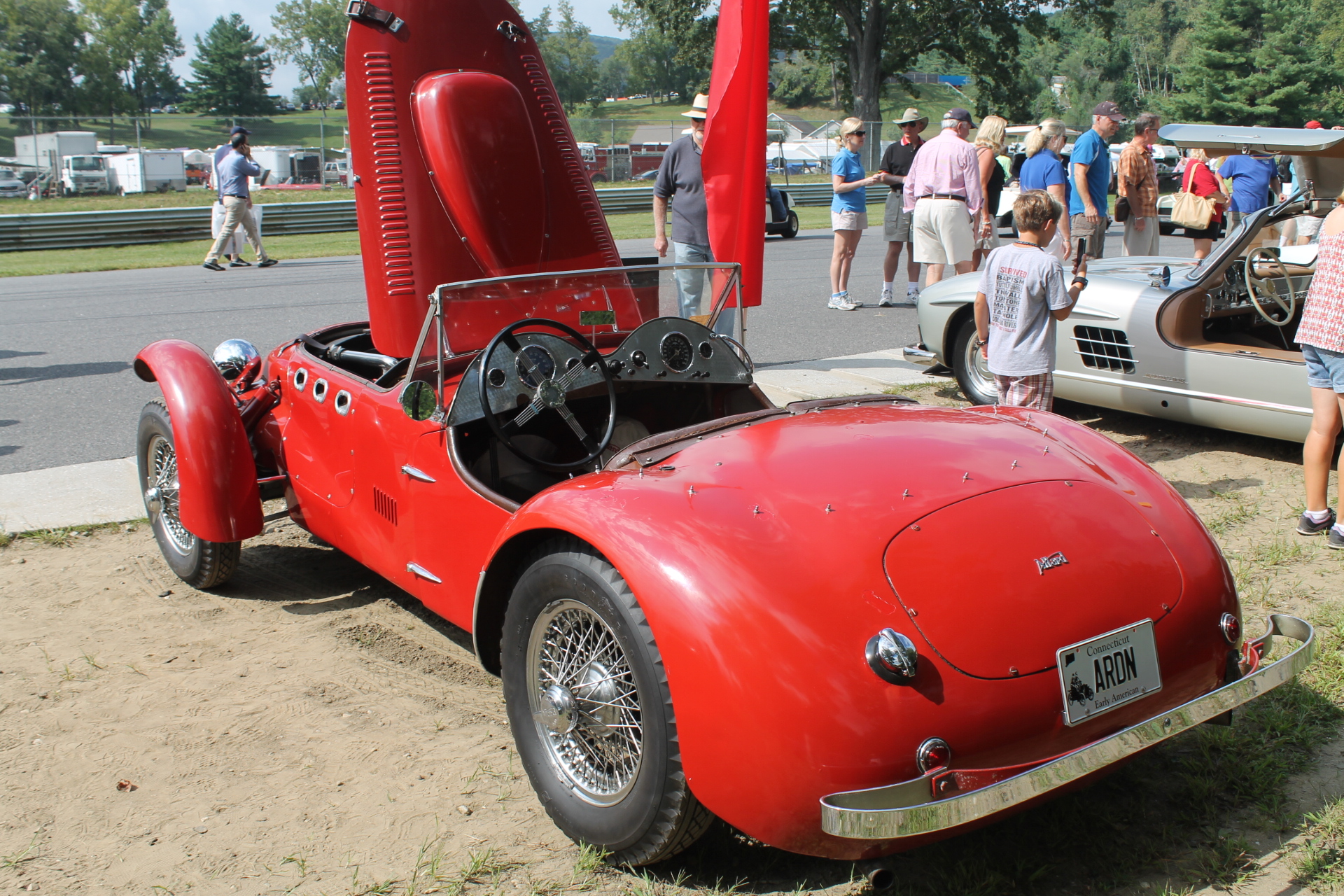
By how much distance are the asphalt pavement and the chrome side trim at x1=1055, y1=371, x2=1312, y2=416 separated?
2675 mm

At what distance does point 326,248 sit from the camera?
61.9 feet

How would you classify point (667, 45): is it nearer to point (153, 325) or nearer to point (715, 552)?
point (153, 325)

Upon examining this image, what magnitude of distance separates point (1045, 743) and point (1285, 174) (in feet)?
56.6

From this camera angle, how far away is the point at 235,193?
1451cm

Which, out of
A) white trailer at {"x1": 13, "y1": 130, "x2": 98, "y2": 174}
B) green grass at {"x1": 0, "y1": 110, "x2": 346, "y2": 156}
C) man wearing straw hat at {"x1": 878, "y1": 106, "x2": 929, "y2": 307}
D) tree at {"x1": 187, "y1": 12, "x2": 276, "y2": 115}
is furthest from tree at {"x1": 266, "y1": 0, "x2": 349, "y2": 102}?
man wearing straw hat at {"x1": 878, "y1": 106, "x2": 929, "y2": 307}

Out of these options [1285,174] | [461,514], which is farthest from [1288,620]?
[1285,174]

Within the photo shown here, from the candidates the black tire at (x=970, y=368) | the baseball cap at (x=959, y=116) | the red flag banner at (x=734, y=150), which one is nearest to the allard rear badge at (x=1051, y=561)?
the red flag banner at (x=734, y=150)

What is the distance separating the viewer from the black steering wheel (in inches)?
125

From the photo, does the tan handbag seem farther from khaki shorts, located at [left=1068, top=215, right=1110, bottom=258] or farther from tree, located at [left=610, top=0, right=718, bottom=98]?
tree, located at [left=610, top=0, right=718, bottom=98]

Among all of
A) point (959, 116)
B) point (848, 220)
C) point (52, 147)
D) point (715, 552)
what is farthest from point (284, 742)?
point (52, 147)

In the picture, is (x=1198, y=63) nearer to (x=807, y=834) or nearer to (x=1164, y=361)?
(x=1164, y=361)

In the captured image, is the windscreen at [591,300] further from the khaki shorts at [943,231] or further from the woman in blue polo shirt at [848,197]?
the woman in blue polo shirt at [848,197]

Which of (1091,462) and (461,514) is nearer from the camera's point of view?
(1091,462)

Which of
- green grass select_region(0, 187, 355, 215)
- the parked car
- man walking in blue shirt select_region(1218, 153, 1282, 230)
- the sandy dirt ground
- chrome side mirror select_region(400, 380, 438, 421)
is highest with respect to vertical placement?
the parked car
